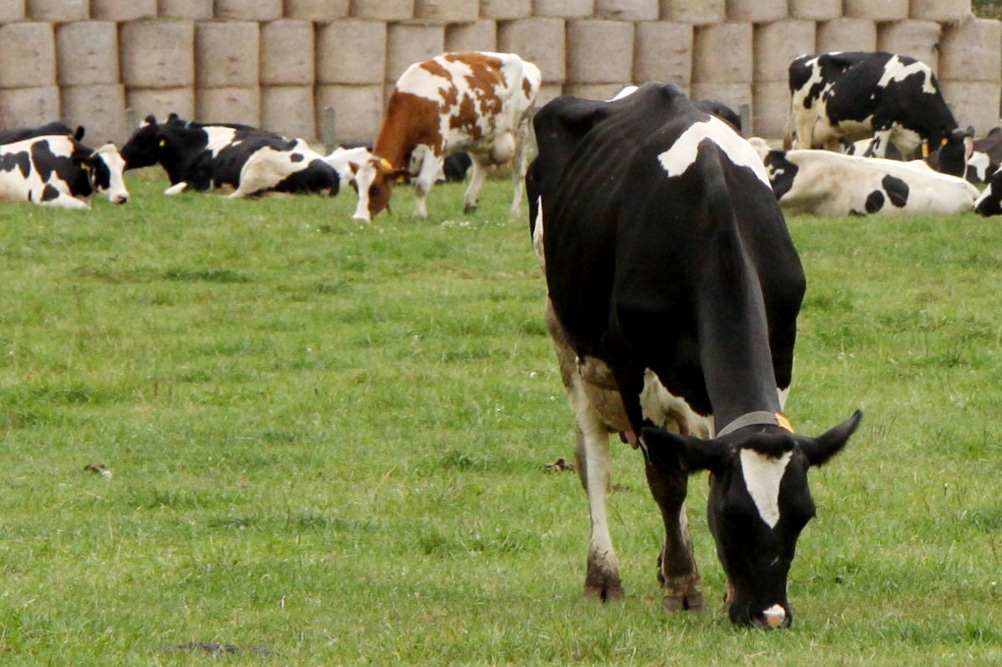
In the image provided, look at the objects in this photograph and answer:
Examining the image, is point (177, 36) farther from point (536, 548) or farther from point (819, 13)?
point (536, 548)

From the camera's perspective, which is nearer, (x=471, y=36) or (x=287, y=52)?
(x=287, y=52)

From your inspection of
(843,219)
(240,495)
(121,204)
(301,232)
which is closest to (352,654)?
(240,495)

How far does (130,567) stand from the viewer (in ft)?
22.5

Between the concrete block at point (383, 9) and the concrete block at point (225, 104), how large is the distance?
211 cm

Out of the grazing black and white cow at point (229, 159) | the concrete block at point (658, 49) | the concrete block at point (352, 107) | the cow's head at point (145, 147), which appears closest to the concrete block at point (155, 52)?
the concrete block at point (352, 107)

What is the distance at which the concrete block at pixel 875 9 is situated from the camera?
30.6 m

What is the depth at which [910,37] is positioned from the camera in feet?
101

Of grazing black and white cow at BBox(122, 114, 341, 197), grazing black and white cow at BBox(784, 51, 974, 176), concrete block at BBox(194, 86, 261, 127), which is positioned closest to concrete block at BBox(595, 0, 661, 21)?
concrete block at BBox(194, 86, 261, 127)

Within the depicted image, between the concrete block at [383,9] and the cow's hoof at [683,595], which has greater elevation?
the concrete block at [383,9]

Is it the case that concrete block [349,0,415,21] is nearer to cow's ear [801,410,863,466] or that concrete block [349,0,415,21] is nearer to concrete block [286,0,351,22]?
concrete block [286,0,351,22]

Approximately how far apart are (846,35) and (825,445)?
2607 centimetres

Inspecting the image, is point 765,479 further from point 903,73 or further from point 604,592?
point 903,73

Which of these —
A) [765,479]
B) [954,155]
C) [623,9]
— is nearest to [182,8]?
[623,9]

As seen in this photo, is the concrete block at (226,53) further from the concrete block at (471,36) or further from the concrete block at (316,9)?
the concrete block at (471,36)
